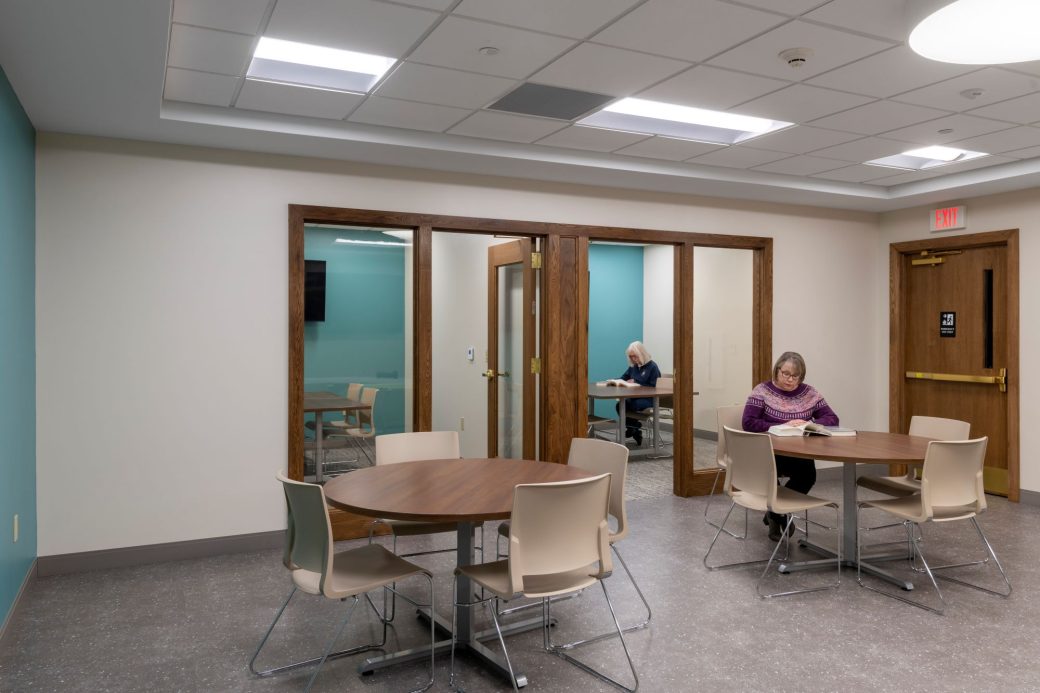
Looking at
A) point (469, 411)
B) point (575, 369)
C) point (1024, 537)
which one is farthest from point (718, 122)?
point (1024, 537)

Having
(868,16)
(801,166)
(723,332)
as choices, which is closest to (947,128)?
(801,166)

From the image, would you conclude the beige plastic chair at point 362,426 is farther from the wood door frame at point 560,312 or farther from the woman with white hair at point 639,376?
the woman with white hair at point 639,376

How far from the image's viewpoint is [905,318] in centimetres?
742

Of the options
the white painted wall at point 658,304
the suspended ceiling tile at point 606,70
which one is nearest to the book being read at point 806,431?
the suspended ceiling tile at point 606,70

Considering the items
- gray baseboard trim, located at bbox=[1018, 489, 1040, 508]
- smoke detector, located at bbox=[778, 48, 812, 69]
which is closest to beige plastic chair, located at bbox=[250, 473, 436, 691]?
smoke detector, located at bbox=[778, 48, 812, 69]

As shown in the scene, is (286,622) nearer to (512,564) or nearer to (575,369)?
(512,564)

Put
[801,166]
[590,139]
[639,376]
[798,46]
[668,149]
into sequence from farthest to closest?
[639,376] < [801,166] < [668,149] < [590,139] < [798,46]

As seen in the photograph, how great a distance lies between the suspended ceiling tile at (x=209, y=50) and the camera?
10.6 feet

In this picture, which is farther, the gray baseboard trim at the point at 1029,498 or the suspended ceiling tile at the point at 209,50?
the gray baseboard trim at the point at 1029,498

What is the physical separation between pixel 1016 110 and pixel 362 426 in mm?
4672

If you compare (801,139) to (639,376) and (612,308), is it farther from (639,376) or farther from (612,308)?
(612,308)

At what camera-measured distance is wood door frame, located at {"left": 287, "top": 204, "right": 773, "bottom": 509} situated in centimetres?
505

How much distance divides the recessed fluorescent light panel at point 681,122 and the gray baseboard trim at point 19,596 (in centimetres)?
408

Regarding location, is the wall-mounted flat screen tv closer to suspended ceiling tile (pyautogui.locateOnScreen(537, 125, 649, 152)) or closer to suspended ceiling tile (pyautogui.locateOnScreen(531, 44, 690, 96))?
suspended ceiling tile (pyautogui.locateOnScreen(537, 125, 649, 152))
